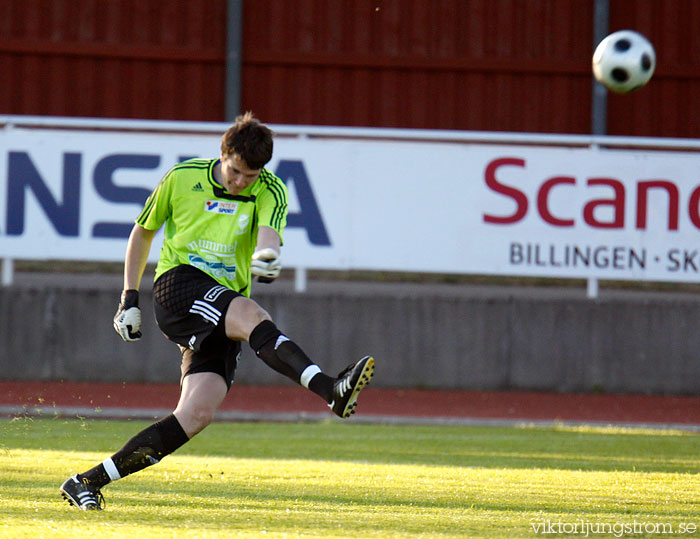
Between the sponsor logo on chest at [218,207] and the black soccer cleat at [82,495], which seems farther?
the sponsor logo on chest at [218,207]

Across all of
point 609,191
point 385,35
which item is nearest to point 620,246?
point 609,191

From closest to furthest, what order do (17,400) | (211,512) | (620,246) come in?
(211,512) → (17,400) → (620,246)

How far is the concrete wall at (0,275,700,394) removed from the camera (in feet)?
40.9

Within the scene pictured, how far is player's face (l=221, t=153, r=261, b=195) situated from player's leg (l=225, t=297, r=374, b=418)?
1.86 ft

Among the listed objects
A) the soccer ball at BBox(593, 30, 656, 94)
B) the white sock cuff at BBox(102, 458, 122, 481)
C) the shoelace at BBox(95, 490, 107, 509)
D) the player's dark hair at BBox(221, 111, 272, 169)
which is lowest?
the shoelace at BBox(95, 490, 107, 509)

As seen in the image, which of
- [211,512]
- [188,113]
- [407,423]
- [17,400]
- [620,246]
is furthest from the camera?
[188,113]

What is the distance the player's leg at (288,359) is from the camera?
192 inches

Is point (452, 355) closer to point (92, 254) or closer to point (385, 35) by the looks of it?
point (92, 254)

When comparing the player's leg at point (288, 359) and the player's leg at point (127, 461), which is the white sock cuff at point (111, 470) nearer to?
the player's leg at point (127, 461)

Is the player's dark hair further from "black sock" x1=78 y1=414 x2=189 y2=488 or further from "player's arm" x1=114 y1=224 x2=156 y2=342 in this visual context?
"black sock" x1=78 y1=414 x2=189 y2=488

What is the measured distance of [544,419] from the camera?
1126 cm

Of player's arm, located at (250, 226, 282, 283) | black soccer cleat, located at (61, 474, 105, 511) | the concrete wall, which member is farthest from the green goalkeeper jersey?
the concrete wall

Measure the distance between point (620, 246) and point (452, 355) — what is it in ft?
7.46

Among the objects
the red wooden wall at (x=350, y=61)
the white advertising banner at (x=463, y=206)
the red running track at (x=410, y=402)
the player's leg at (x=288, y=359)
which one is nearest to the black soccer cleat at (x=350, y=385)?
the player's leg at (x=288, y=359)
